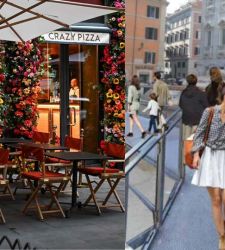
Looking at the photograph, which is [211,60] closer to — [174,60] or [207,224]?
[174,60]

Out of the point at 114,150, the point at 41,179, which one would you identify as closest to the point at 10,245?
the point at 41,179

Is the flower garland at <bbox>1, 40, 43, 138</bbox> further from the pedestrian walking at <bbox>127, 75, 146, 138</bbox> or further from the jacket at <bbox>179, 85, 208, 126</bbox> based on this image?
the jacket at <bbox>179, 85, 208, 126</bbox>

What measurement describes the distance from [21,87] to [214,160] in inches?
243

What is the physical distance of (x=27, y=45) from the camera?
771 centimetres

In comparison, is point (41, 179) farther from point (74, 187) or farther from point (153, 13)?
point (153, 13)

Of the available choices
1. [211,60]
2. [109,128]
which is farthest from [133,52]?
[109,128]

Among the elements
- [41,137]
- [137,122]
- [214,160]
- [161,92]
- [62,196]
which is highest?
[161,92]

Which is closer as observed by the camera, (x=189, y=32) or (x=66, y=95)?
(x=189, y=32)

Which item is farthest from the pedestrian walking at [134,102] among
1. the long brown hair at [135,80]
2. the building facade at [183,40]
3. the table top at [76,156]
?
the table top at [76,156]

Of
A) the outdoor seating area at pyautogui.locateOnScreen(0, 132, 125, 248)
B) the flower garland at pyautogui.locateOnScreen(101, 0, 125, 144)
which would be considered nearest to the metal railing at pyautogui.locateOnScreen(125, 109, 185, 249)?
the outdoor seating area at pyautogui.locateOnScreen(0, 132, 125, 248)

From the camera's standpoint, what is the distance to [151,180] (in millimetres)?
1991

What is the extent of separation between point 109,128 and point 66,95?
1.29 meters

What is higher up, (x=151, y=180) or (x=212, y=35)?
(x=212, y=35)

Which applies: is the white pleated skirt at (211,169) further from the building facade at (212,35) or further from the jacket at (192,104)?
the building facade at (212,35)
